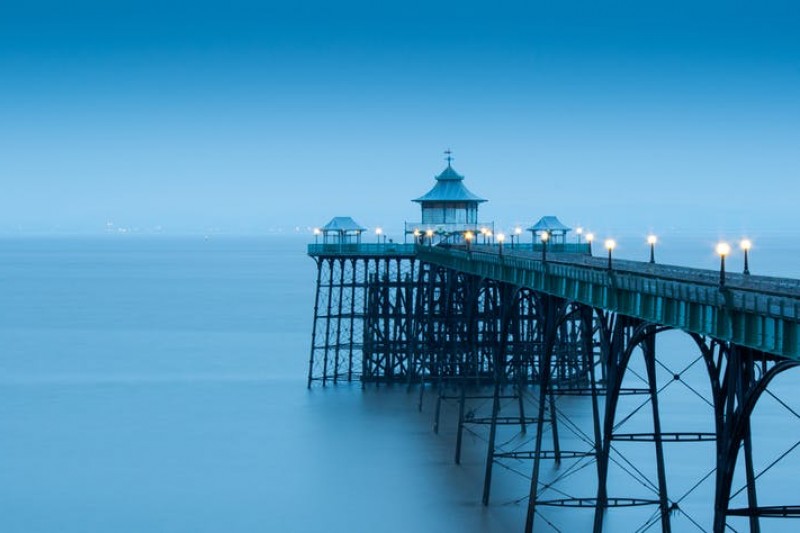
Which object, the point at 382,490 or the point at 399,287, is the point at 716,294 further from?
the point at 399,287

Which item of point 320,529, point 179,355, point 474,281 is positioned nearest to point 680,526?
point 320,529

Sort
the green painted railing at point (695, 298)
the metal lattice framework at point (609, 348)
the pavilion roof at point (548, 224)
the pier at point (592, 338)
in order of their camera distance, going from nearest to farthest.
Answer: the green painted railing at point (695, 298) < the metal lattice framework at point (609, 348) < the pier at point (592, 338) < the pavilion roof at point (548, 224)

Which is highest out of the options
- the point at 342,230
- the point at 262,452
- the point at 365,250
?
the point at 342,230

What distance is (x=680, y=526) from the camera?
3225cm

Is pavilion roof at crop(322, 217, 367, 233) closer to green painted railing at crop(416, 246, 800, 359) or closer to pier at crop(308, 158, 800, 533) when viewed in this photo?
pier at crop(308, 158, 800, 533)

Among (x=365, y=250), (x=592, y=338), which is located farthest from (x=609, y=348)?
(x=365, y=250)

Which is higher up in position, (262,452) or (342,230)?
(342,230)

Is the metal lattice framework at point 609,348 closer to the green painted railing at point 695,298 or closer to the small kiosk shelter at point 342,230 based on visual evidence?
the green painted railing at point 695,298

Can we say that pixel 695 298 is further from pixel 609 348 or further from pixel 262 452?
pixel 262 452

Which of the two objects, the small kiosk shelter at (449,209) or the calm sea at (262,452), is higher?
the small kiosk shelter at (449,209)

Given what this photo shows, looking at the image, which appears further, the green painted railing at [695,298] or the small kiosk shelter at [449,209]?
the small kiosk shelter at [449,209]

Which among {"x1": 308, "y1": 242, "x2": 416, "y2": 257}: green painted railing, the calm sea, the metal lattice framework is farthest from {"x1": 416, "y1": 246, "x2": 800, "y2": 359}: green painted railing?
{"x1": 308, "y1": 242, "x2": 416, "y2": 257}: green painted railing

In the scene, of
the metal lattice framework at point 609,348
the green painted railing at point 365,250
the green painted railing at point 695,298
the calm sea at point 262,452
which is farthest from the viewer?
the green painted railing at point 365,250

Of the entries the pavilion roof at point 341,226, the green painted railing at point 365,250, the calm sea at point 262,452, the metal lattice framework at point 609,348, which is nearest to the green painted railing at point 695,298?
the metal lattice framework at point 609,348
